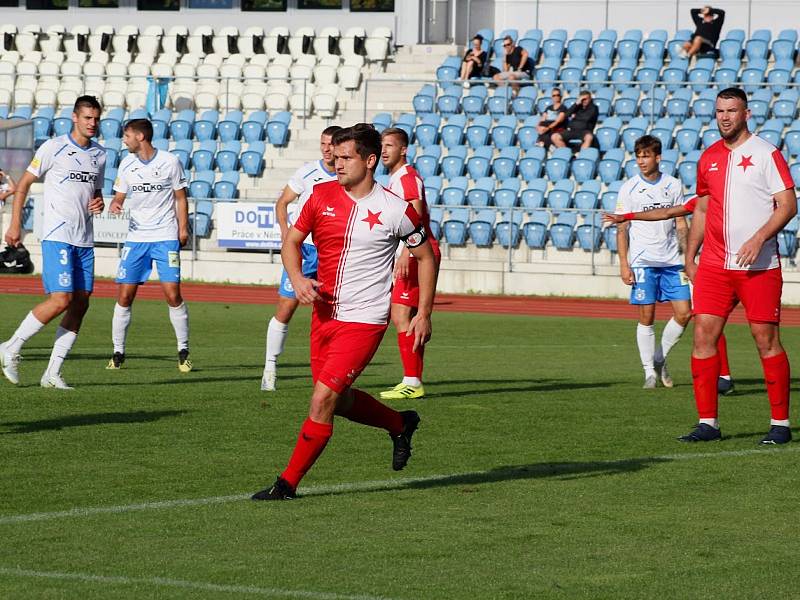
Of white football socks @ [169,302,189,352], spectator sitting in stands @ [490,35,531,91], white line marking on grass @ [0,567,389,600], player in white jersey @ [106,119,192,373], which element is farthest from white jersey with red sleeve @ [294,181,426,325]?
spectator sitting in stands @ [490,35,531,91]

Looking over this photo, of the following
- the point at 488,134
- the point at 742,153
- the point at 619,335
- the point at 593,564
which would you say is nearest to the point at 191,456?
the point at 593,564

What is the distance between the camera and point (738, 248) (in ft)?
30.4

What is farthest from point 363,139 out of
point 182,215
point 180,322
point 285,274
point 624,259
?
point 180,322

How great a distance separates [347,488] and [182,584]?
2.18 m

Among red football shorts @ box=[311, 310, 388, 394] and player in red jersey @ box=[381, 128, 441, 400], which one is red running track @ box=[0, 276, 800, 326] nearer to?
player in red jersey @ box=[381, 128, 441, 400]

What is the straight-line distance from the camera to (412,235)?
7.45 m

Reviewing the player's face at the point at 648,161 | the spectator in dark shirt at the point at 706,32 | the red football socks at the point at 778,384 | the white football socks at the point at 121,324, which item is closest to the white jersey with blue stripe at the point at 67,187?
the white football socks at the point at 121,324

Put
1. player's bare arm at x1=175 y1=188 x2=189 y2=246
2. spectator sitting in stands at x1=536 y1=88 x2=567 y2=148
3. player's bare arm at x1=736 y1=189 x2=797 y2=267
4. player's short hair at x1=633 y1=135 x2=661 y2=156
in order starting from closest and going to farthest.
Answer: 1. player's bare arm at x1=736 y1=189 x2=797 y2=267
2. player's short hair at x1=633 y1=135 x2=661 y2=156
3. player's bare arm at x1=175 y1=188 x2=189 y2=246
4. spectator sitting in stands at x1=536 y1=88 x2=567 y2=148

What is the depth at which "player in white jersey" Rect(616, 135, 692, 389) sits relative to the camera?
1266 centimetres

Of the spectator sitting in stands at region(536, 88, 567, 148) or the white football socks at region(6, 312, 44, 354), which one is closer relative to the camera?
the white football socks at region(6, 312, 44, 354)

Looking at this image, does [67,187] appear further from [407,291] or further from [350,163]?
[350,163]

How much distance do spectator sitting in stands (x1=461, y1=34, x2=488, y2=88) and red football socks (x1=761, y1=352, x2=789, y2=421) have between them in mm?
21225

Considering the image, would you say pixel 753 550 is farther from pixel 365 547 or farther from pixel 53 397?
pixel 53 397

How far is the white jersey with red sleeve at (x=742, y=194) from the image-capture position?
30.3 feet
